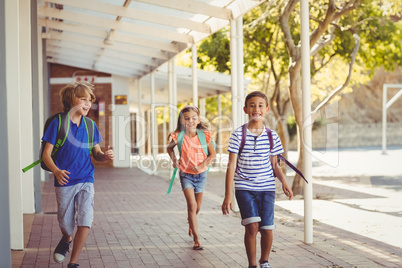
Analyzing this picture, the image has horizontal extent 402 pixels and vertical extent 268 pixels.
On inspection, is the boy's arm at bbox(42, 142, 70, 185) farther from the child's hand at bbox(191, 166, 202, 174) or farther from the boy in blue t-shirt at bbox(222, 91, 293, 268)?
the child's hand at bbox(191, 166, 202, 174)

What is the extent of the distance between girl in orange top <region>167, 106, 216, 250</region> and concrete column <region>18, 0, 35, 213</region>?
2912 mm

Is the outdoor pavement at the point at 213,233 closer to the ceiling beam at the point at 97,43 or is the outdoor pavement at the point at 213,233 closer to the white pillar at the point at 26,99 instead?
the white pillar at the point at 26,99

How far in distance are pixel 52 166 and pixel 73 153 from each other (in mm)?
220

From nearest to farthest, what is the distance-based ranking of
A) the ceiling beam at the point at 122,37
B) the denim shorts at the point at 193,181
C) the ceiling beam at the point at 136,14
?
the denim shorts at the point at 193,181
the ceiling beam at the point at 136,14
the ceiling beam at the point at 122,37

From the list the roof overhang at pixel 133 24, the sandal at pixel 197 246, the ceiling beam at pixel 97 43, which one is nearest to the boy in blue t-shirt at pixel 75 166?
the sandal at pixel 197 246

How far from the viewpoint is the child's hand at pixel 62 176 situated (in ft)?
16.3

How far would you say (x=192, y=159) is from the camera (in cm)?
665

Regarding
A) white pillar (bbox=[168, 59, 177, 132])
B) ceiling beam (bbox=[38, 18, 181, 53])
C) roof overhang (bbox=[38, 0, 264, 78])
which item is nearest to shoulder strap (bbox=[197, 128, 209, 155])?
roof overhang (bbox=[38, 0, 264, 78])

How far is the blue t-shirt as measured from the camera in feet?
16.7

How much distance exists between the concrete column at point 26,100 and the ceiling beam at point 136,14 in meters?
1.52

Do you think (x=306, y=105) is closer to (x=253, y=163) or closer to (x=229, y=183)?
(x=253, y=163)

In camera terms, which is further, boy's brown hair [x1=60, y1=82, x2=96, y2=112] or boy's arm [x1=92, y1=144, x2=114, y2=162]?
boy's brown hair [x1=60, y1=82, x2=96, y2=112]

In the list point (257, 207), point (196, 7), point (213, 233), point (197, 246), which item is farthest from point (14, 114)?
point (196, 7)

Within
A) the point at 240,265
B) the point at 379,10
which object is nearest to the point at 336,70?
the point at 379,10
